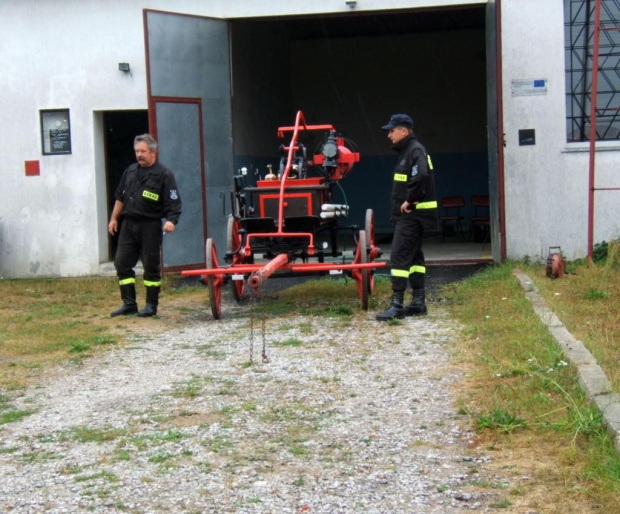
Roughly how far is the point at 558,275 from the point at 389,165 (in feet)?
38.4

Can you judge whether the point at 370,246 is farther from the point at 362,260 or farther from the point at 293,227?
the point at 293,227

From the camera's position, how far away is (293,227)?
9.67 metres

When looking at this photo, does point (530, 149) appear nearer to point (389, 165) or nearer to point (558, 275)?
point (558, 275)

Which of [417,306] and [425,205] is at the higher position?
[425,205]

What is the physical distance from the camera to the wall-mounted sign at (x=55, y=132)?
45.7 feet

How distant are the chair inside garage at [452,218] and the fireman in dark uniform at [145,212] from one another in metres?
9.46

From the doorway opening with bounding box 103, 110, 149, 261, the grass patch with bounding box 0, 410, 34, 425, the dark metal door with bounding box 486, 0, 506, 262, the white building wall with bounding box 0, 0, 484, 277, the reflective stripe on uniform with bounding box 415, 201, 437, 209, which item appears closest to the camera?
the grass patch with bounding box 0, 410, 34, 425

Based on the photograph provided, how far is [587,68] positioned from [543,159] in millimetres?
1334

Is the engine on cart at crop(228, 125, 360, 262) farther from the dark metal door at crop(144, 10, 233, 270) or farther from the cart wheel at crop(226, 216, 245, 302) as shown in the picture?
the dark metal door at crop(144, 10, 233, 270)

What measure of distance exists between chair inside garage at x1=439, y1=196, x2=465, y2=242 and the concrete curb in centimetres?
992

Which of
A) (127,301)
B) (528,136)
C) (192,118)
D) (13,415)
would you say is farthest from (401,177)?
(192,118)

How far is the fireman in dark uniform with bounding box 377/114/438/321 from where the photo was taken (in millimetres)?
9172

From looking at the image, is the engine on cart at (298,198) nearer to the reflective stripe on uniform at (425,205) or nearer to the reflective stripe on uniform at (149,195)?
the reflective stripe on uniform at (149,195)

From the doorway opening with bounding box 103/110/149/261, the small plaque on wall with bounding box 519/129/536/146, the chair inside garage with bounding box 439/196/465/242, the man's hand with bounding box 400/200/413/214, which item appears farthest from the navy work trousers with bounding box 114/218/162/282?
the chair inside garage with bounding box 439/196/465/242
